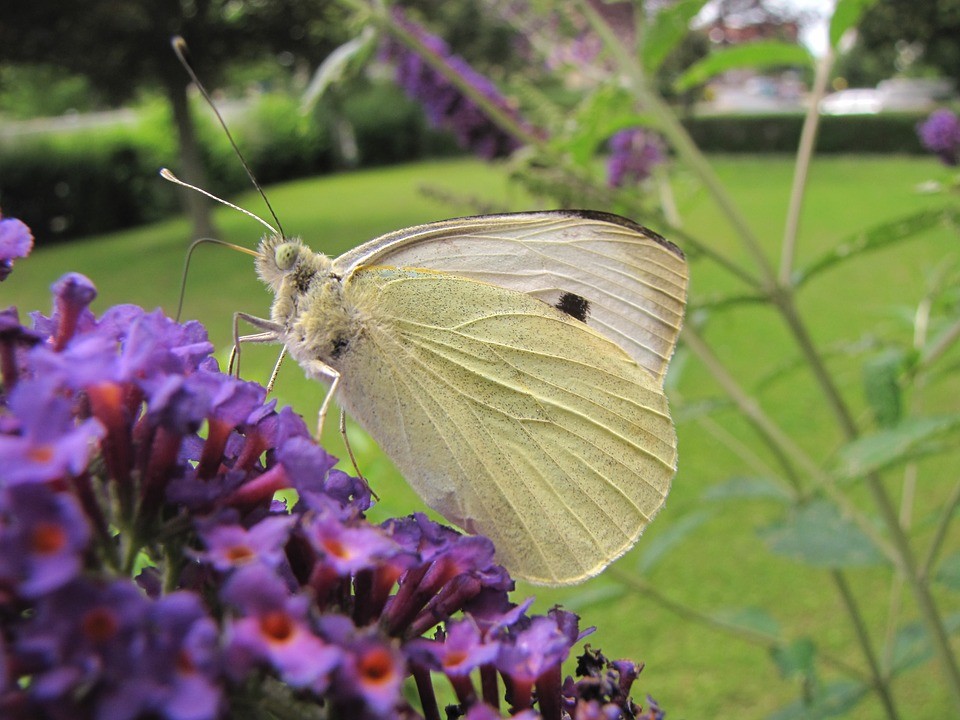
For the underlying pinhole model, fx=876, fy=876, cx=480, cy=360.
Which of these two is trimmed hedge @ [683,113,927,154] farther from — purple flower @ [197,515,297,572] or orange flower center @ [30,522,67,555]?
orange flower center @ [30,522,67,555]

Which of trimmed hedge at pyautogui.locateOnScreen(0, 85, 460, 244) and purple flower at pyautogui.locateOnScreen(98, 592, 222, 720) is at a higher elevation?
trimmed hedge at pyautogui.locateOnScreen(0, 85, 460, 244)

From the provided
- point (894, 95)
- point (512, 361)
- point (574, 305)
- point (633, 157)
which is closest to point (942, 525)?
point (574, 305)

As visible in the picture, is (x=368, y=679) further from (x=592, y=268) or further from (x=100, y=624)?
(x=592, y=268)

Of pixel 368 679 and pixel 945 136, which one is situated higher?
pixel 945 136

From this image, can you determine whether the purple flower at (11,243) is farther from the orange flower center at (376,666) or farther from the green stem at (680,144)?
the green stem at (680,144)

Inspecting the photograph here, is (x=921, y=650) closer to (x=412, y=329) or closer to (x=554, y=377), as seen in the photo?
(x=554, y=377)

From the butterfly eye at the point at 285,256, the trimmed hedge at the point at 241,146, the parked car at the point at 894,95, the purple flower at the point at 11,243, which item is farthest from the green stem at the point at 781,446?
the parked car at the point at 894,95

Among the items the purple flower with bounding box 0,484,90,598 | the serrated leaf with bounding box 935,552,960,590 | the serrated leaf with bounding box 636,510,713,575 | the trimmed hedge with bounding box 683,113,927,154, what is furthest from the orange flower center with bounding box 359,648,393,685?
the trimmed hedge with bounding box 683,113,927,154
